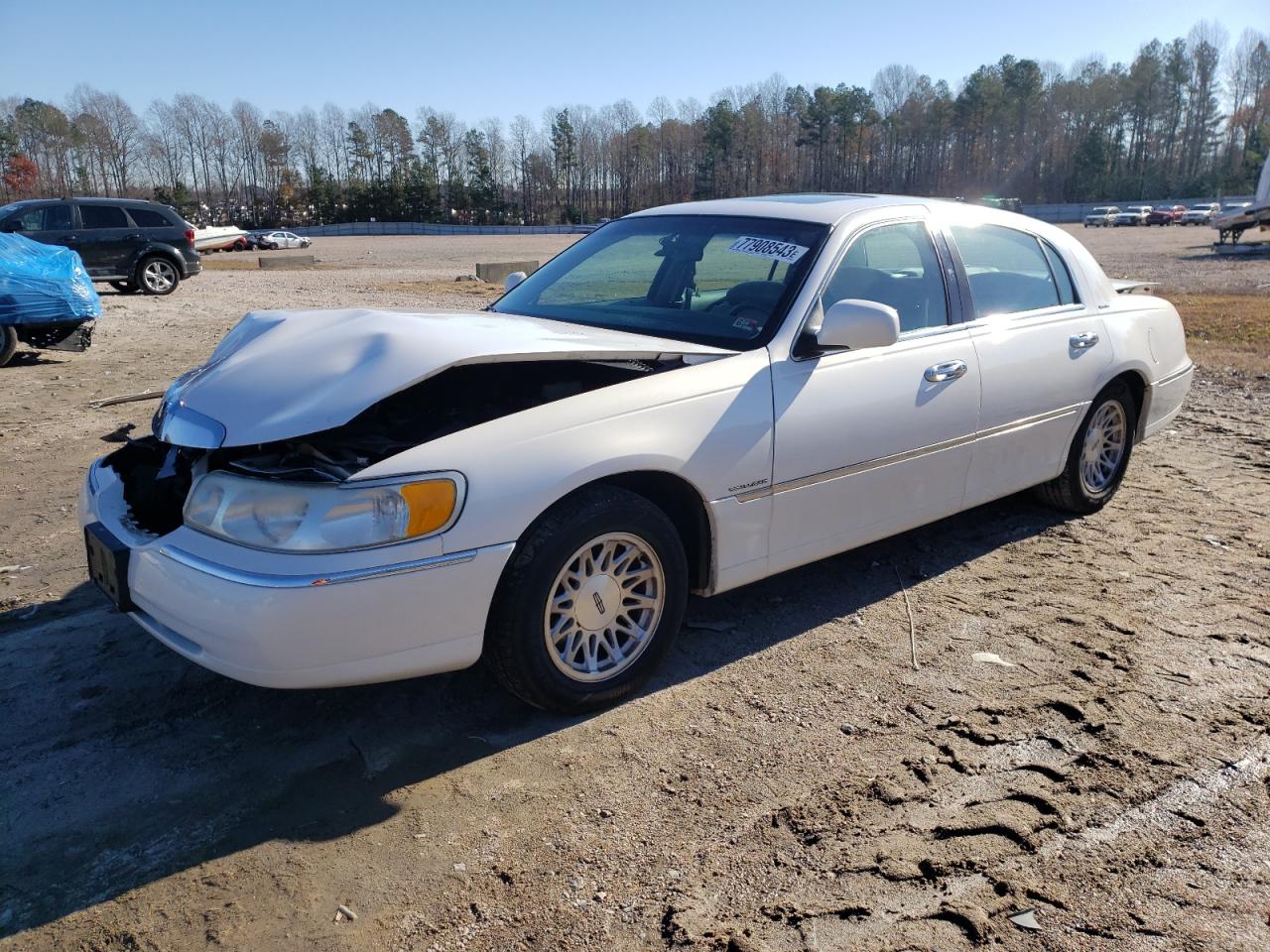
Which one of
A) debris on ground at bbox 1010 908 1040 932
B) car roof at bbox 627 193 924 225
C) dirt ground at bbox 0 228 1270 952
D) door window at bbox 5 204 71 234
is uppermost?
door window at bbox 5 204 71 234

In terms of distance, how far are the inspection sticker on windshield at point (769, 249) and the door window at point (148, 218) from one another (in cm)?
1738

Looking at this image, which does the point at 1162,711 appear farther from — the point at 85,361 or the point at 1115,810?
the point at 85,361

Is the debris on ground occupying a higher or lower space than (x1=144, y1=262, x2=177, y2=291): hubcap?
lower

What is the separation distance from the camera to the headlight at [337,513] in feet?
8.93

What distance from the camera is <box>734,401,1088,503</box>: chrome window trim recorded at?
359 cm

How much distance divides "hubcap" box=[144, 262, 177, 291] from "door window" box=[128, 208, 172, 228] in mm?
709

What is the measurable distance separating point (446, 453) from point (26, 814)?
1571mm

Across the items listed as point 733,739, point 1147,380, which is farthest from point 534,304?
point 1147,380

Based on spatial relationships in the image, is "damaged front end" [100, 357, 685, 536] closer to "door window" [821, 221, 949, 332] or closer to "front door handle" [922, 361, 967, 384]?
"door window" [821, 221, 949, 332]

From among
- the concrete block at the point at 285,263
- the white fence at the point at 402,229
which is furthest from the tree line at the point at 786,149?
the concrete block at the point at 285,263

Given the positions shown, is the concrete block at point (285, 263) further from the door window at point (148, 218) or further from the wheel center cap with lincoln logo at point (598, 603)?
the wheel center cap with lincoln logo at point (598, 603)

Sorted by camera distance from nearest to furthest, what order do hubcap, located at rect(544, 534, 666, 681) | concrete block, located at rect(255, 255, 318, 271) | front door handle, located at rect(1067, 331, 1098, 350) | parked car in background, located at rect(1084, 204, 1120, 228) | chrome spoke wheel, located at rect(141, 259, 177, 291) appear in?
hubcap, located at rect(544, 534, 666, 681), front door handle, located at rect(1067, 331, 1098, 350), chrome spoke wheel, located at rect(141, 259, 177, 291), concrete block, located at rect(255, 255, 318, 271), parked car in background, located at rect(1084, 204, 1120, 228)

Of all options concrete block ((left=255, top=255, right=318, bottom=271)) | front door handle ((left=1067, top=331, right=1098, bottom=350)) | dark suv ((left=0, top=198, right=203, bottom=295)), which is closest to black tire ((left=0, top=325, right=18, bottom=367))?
dark suv ((left=0, top=198, right=203, bottom=295))

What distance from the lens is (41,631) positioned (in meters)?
3.88
